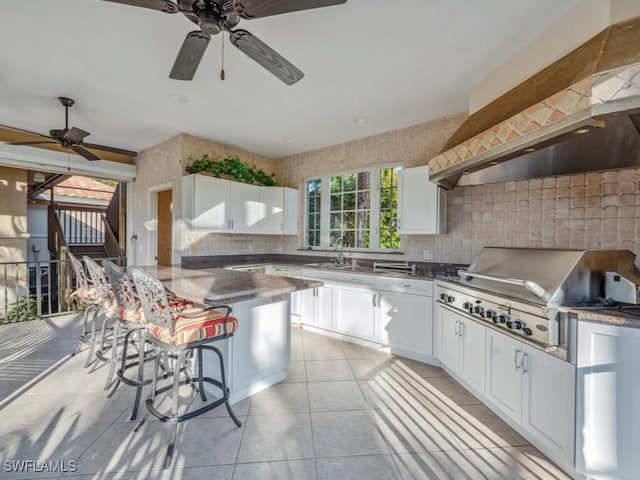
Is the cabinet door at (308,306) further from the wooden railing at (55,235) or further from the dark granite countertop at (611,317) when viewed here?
the wooden railing at (55,235)

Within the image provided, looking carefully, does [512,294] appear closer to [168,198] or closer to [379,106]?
[379,106]

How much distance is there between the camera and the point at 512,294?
1.95m

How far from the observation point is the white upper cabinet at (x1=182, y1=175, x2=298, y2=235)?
3.88 meters

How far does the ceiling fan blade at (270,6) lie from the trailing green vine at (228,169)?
2892 millimetres

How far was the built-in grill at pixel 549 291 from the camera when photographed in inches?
64.0

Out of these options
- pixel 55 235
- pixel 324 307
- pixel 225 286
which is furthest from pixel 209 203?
pixel 55 235

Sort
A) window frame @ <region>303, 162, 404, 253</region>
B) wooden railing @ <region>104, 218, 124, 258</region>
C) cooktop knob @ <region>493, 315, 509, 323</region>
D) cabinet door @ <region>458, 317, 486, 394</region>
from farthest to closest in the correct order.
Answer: wooden railing @ <region>104, 218, 124, 258</region>
window frame @ <region>303, 162, 404, 253</region>
cabinet door @ <region>458, 317, 486, 394</region>
cooktop knob @ <region>493, 315, 509, 323</region>

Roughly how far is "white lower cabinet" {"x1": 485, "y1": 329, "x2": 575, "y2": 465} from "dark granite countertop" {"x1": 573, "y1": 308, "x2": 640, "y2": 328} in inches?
10.9

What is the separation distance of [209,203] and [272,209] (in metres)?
1.02

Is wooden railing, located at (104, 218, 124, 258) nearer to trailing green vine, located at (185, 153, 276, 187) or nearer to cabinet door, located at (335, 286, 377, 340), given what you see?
trailing green vine, located at (185, 153, 276, 187)

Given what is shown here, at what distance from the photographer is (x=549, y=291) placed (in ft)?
5.69

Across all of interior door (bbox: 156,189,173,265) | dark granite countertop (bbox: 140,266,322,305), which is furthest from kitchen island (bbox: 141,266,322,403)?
interior door (bbox: 156,189,173,265)

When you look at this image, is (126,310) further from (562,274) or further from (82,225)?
(82,225)

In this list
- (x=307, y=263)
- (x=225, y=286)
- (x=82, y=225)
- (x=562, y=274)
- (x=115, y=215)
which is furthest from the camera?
(x=82, y=225)
